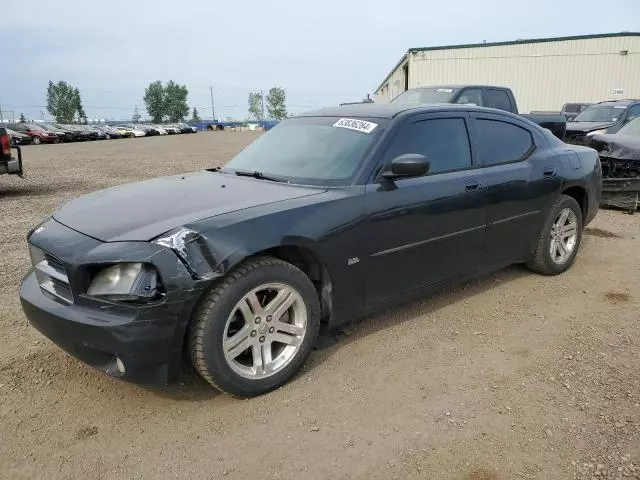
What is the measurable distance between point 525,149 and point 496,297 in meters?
1.30

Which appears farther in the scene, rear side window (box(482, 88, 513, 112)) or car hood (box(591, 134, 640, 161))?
rear side window (box(482, 88, 513, 112))

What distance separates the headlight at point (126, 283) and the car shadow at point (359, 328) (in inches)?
20.6

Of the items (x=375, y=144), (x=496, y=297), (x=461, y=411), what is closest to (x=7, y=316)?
(x=375, y=144)

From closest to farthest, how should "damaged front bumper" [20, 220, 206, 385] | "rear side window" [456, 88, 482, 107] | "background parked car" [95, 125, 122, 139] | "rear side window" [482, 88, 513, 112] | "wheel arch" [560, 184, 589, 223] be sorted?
"damaged front bumper" [20, 220, 206, 385]
"wheel arch" [560, 184, 589, 223]
"rear side window" [456, 88, 482, 107]
"rear side window" [482, 88, 513, 112]
"background parked car" [95, 125, 122, 139]

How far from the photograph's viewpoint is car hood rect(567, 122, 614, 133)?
11.9m

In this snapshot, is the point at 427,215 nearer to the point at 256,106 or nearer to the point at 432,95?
the point at 432,95

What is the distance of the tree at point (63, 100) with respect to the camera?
3937 inches

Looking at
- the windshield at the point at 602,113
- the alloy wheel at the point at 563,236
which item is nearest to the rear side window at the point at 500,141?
the alloy wheel at the point at 563,236

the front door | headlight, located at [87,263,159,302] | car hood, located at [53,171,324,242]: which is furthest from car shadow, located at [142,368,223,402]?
the front door

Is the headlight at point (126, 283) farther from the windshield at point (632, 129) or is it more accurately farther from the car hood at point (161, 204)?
the windshield at point (632, 129)

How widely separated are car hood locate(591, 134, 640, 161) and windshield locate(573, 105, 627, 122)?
546cm

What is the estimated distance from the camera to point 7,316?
3.98m

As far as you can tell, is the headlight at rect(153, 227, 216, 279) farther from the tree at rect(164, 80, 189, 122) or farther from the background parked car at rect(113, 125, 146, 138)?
the tree at rect(164, 80, 189, 122)

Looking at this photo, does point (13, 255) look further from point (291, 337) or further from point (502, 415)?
point (502, 415)
